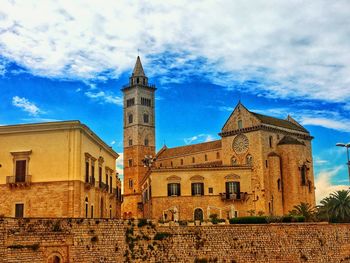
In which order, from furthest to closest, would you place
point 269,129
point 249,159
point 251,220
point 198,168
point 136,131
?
point 136,131, point 269,129, point 249,159, point 198,168, point 251,220

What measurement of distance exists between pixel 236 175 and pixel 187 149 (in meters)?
33.6

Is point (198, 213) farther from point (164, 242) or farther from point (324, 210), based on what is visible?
point (164, 242)

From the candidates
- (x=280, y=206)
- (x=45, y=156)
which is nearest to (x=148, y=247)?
(x=45, y=156)

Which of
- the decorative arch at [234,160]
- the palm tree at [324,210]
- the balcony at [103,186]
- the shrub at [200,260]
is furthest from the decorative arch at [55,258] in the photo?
the decorative arch at [234,160]

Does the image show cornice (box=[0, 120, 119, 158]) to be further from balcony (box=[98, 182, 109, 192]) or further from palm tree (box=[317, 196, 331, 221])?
palm tree (box=[317, 196, 331, 221])

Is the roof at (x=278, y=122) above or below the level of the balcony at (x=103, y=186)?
above

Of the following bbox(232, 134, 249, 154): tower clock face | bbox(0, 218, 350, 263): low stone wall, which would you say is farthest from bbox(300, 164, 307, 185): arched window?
bbox(0, 218, 350, 263): low stone wall

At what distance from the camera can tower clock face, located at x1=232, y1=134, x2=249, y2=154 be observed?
72625mm

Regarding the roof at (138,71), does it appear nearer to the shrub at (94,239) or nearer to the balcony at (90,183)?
the balcony at (90,183)

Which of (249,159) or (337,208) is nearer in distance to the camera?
(337,208)

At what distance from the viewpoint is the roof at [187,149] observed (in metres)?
86.6

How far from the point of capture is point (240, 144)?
242 feet

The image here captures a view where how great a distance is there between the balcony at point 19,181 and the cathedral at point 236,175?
862 inches

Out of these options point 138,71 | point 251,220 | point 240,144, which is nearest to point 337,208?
point 251,220
